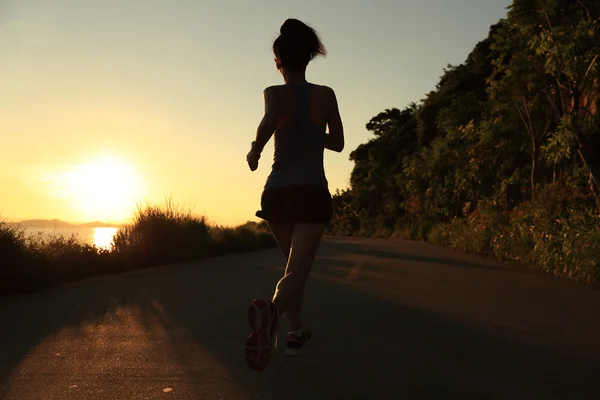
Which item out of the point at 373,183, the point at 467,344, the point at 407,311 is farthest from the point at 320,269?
the point at 373,183

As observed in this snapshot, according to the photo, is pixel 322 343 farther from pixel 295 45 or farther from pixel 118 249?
pixel 118 249

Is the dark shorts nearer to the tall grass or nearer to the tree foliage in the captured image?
the tall grass

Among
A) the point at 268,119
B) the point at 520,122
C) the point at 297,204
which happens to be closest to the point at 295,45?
the point at 268,119

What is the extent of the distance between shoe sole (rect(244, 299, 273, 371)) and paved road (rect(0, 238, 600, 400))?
276 millimetres

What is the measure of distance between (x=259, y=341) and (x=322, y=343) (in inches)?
67.2

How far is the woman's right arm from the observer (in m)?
4.27

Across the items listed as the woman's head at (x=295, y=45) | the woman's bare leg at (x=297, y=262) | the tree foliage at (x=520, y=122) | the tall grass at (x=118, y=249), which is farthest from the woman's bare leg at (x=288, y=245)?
the tree foliage at (x=520, y=122)

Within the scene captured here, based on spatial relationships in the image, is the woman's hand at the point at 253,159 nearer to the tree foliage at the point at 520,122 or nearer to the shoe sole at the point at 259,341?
the shoe sole at the point at 259,341

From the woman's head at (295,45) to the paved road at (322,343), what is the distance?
6.58ft

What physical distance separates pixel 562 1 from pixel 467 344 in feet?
44.6

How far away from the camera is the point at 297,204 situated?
407 cm

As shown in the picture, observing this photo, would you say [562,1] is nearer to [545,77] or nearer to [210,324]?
[545,77]

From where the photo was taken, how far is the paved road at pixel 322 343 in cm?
393

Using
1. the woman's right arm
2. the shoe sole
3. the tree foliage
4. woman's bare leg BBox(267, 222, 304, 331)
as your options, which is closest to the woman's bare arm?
the woman's right arm
